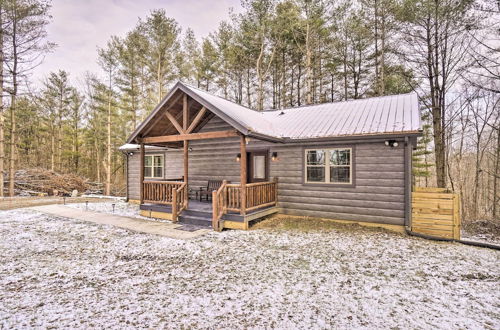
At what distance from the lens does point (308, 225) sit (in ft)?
24.6

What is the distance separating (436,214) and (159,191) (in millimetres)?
8590

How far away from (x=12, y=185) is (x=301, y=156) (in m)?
17.1

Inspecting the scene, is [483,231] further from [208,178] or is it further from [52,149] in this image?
[52,149]

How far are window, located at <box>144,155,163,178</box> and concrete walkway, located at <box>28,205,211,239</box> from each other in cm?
341

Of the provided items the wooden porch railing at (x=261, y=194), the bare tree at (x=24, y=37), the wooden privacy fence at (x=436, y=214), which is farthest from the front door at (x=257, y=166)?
the bare tree at (x=24, y=37)

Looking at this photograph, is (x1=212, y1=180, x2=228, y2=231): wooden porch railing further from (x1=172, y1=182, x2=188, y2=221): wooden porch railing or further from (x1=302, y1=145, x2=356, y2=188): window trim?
(x1=302, y1=145, x2=356, y2=188): window trim

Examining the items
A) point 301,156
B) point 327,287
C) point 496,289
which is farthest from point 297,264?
point 301,156

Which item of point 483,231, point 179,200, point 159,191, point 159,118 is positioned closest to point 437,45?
point 483,231

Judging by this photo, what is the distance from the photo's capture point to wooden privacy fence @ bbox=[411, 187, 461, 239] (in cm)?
620

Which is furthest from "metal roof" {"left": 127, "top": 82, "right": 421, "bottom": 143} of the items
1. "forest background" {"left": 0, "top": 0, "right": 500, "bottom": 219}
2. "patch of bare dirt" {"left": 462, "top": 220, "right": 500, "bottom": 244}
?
"patch of bare dirt" {"left": 462, "top": 220, "right": 500, "bottom": 244}

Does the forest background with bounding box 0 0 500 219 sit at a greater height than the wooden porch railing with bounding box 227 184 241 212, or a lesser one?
greater

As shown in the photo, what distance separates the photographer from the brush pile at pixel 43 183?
50.5 ft

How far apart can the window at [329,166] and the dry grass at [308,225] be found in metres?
1.32

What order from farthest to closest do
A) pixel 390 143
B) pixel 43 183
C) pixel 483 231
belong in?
pixel 43 183, pixel 483 231, pixel 390 143
